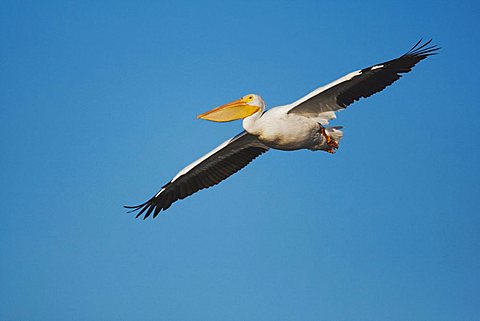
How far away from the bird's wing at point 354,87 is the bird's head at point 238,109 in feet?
2.42

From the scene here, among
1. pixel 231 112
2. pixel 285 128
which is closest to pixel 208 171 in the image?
pixel 231 112

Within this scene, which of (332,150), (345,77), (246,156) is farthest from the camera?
→ (246,156)

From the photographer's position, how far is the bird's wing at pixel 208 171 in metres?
13.0

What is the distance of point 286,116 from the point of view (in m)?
11.3

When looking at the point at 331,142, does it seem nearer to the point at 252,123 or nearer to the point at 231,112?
the point at 252,123

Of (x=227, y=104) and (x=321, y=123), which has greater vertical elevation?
(x=227, y=104)

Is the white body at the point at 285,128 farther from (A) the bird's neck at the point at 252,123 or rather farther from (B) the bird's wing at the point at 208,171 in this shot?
(B) the bird's wing at the point at 208,171

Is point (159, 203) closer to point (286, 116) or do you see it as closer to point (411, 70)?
point (286, 116)

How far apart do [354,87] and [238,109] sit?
6.41 ft

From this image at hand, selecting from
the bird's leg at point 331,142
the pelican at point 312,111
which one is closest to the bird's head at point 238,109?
the pelican at point 312,111

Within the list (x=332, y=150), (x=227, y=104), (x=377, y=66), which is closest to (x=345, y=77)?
(x=377, y=66)

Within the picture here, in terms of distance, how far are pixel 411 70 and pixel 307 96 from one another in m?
1.68

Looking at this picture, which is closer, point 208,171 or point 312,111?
point 312,111

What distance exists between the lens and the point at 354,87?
37.4ft
